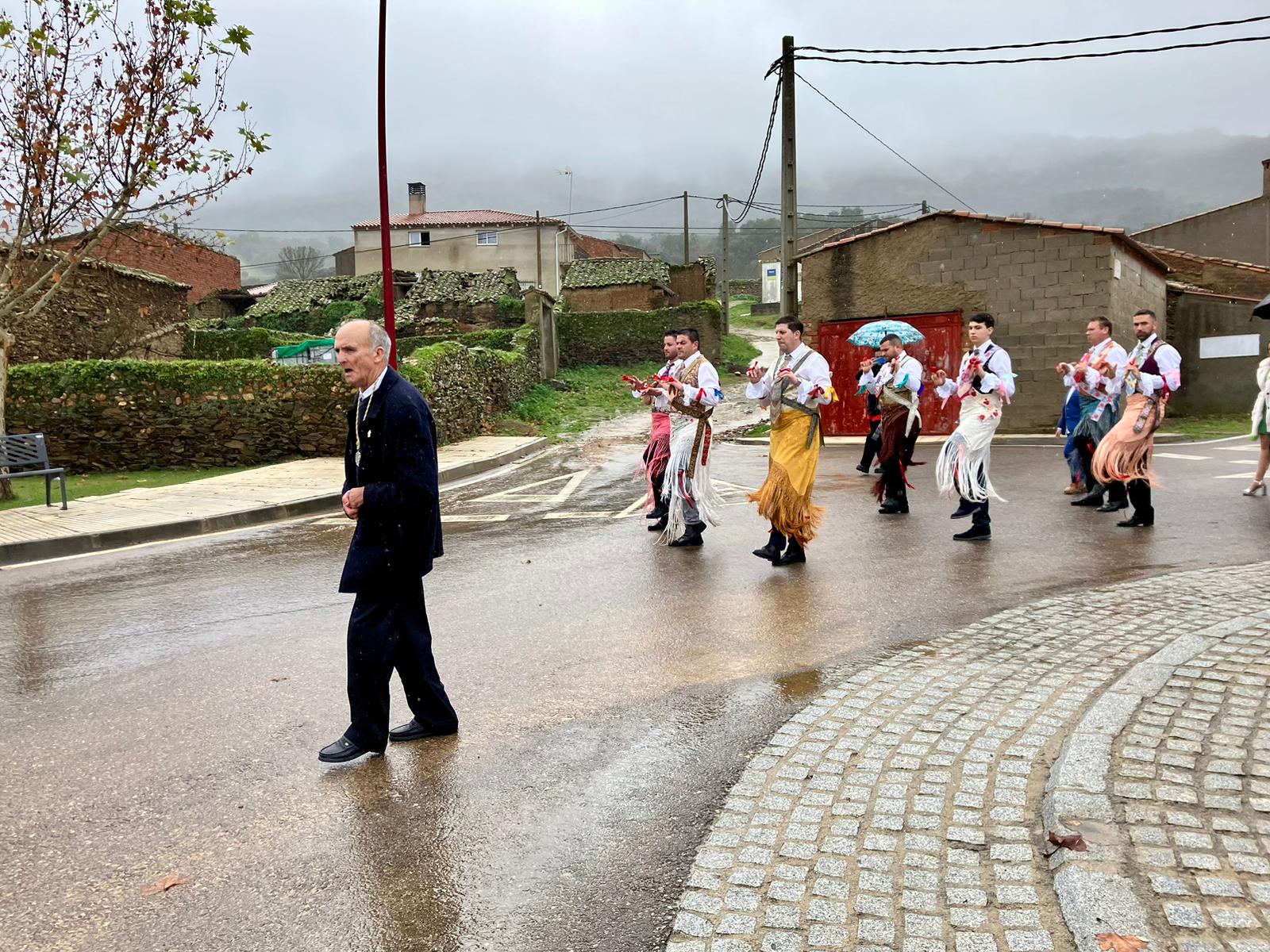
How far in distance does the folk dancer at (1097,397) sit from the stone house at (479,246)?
55.7 metres

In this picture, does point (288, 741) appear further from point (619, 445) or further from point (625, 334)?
point (625, 334)

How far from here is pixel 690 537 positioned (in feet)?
28.2

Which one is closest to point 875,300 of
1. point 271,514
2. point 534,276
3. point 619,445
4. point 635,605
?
point 619,445

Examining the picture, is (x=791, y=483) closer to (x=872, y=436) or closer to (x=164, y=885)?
(x=164, y=885)

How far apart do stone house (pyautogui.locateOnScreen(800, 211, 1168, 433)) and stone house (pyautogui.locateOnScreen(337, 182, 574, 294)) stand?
147ft

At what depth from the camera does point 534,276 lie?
63938 mm

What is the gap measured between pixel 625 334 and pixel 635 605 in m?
33.2

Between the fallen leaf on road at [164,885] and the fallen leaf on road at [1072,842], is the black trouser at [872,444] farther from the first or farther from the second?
the fallen leaf on road at [164,885]

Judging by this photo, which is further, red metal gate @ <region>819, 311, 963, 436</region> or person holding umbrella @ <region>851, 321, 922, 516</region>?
red metal gate @ <region>819, 311, 963, 436</region>

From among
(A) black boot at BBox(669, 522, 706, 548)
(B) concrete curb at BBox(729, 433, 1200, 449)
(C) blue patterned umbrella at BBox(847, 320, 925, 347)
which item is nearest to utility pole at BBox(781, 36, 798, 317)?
(B) concrete curb at BBox(729, 433, 1200, 449)

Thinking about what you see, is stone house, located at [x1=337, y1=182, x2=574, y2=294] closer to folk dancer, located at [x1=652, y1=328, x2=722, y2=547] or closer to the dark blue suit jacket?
folk dancer, located at [x1=652, y1=328, x2=722, y2=547]

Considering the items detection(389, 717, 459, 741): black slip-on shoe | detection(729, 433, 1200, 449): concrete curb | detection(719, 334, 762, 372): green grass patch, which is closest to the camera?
detection(389, 717, 459, 741): black slip-on shoe

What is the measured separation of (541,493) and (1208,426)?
15307 mm

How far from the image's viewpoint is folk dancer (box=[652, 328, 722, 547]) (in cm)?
850
